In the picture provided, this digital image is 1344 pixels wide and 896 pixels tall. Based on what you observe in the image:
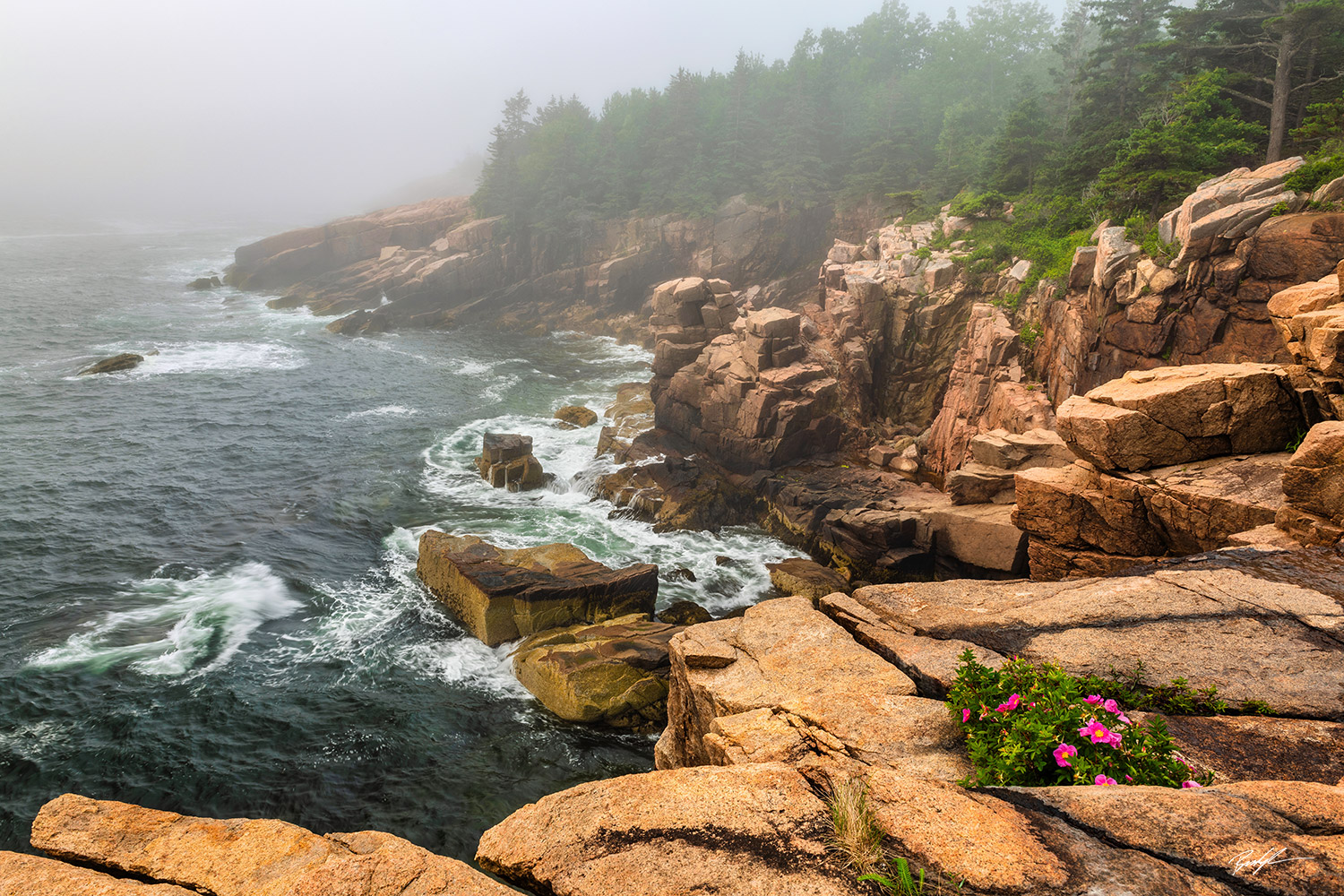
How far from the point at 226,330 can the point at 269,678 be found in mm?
53295

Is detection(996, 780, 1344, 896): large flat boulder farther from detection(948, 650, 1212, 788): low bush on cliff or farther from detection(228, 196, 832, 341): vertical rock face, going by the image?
detection(228, 196, 832, 341): vertical rock face

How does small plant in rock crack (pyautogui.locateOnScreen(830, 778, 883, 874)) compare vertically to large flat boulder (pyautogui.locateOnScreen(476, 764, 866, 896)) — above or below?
above

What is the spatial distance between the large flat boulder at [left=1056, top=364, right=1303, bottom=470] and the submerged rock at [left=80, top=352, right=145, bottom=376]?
186 feet

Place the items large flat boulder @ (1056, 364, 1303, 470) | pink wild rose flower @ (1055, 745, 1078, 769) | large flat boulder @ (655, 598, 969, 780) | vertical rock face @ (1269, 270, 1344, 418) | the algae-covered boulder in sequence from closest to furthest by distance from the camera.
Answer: pink wild rose flower @ (1055, 745, 1078, 769)
large flat boulder @ (655, 598, 969, 780)
vertical rock face @ (1269, 270, 1344, 418)
large flat boulder @ (1056, 364, 1303, 470)
the algae-covered boulder

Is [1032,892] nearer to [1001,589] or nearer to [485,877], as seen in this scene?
[485,877]

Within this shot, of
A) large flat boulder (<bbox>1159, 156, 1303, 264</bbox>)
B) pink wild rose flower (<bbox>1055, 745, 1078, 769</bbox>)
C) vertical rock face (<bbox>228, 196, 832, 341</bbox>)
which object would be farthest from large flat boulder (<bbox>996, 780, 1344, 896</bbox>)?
vertical rock face (<bbox>228, 196, 832, 341</bbox>)

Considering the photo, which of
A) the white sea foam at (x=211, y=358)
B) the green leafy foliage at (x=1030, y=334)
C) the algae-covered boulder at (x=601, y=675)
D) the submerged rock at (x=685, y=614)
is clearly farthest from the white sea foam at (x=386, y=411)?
the green leafy foliage at (x=1030, y=334)

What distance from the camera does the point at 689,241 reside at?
221 ft

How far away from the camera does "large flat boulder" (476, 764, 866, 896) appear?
5.49 metres

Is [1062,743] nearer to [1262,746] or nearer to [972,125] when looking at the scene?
[1262,746]

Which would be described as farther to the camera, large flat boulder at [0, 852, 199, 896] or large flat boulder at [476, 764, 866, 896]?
large flat boulder at [0, 852, 199, 896]

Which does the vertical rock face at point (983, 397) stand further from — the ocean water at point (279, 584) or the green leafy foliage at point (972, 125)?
the ocean water at point (279, 584)

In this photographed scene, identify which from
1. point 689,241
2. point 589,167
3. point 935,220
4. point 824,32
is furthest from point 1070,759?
point 824,32

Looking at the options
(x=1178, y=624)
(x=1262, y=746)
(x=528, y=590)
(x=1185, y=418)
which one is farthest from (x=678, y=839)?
(x=528, y=590)
